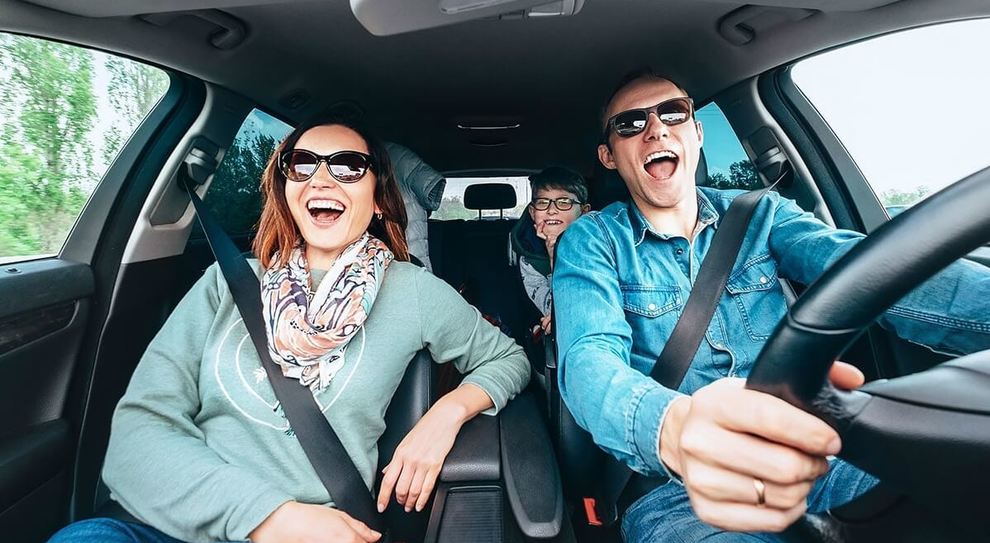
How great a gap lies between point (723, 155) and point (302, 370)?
6.57ft

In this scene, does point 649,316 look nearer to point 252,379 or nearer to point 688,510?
point 688,510

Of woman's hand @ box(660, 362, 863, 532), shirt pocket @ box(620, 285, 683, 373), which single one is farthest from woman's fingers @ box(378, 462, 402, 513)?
woman's hand @ box(660, 362, 863, 532)

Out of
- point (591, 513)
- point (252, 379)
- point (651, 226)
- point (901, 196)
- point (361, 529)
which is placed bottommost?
point (591, 513)

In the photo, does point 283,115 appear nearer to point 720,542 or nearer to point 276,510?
point 276,510

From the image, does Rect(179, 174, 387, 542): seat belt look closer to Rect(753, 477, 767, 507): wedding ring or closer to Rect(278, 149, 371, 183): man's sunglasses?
Rect(278, 149, 371, 183): man's sunglasses

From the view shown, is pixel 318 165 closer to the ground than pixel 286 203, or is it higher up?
higher up

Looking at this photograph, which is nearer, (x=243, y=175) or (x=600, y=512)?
(x=600, y=512)

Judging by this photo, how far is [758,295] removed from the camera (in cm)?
128

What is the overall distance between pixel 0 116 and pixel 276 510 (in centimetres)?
126

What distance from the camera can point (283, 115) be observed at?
239 cm

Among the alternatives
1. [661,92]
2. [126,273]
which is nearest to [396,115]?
[126,273]

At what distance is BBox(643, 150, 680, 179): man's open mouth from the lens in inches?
53.2

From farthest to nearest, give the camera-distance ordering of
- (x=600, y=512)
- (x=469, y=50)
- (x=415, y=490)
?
(x=469, y=50)
(x=600, y=512)
(x=415, y=490)

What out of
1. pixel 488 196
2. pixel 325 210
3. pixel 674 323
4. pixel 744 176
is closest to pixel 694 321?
pixel 674 323
